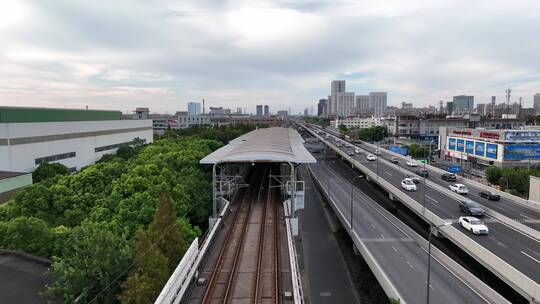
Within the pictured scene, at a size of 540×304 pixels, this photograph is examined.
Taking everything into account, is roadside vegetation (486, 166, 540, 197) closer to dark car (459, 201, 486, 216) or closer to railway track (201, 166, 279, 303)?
dark car (459, 201, 486, 216)

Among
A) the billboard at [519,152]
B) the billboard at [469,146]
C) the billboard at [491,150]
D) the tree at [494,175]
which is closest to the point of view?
the tree at [494,175]

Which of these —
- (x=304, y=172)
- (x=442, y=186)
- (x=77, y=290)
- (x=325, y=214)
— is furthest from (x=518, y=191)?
(x=77, y=290)

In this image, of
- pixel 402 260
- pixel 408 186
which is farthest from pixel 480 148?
pixel 402 260

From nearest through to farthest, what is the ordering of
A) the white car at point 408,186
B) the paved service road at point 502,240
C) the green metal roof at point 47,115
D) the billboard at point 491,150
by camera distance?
the paved service road at point 502,240
the white car at point 408,186
the green metal roof at point 47,115
the billboard at point 491,150

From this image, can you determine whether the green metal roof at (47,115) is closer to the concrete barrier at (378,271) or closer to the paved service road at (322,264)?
the paved service road at (322,264)

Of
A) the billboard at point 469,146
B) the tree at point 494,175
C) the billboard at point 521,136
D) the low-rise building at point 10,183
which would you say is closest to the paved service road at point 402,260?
the tree at point 494,175

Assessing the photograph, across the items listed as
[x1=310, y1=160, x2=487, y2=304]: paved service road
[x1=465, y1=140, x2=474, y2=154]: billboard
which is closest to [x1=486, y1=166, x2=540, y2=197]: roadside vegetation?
[x1=465, y1=140, x2=474, y2=154]: billboard

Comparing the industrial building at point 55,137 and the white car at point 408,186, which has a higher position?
the industrial building at point 55,137
